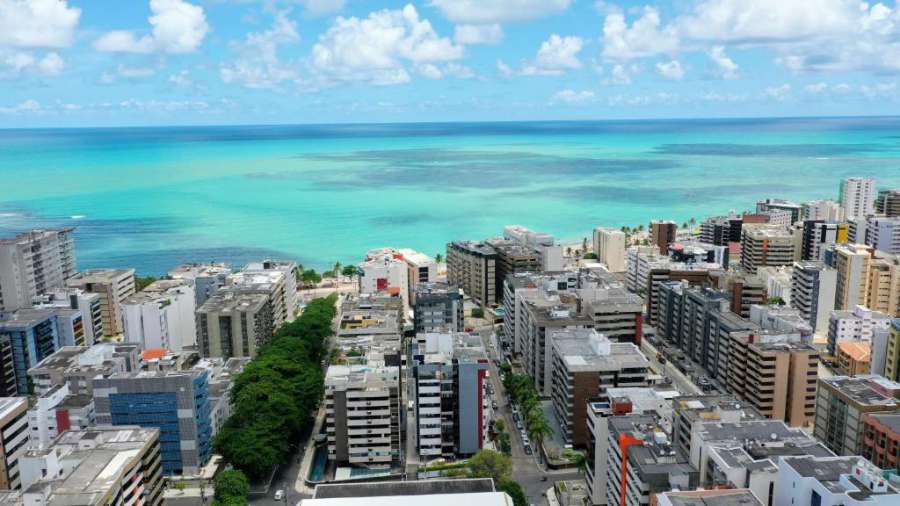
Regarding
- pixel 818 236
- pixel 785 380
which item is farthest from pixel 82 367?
pixel 818 236

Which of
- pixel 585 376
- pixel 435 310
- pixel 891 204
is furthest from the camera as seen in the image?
pixel 891 204

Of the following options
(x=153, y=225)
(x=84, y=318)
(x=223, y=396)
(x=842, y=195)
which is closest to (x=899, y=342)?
(x=223, y=396)

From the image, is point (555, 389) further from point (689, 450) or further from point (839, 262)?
point (839, 262)

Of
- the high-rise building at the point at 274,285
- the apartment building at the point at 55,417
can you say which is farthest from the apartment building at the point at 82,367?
the high-rise building at the point at 274,285

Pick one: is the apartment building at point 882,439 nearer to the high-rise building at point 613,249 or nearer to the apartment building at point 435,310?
the apartment building at point 435,310

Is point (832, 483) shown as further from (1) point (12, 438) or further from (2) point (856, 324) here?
(1) point (12, 438)
